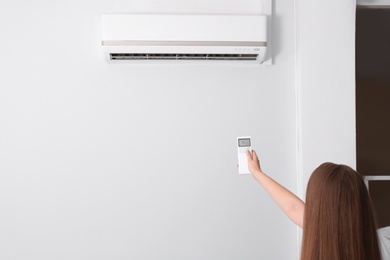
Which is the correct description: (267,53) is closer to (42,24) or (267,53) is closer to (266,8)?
(266,8)

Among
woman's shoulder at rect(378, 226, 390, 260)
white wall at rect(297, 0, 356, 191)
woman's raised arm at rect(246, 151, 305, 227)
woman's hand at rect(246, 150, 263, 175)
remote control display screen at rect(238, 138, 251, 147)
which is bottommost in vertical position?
woman's shoulder at rect(378, 226, 390, 260)

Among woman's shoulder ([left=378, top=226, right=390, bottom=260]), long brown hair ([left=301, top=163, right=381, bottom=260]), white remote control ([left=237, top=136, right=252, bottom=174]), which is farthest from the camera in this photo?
white remote control ([left=237, top=136, right=252, bottom=174])

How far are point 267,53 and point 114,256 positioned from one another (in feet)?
4.50

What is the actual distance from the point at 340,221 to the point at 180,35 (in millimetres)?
1467

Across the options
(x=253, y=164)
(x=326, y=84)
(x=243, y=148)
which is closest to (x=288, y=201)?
(x=253, y=164)

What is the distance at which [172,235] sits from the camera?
266 centimetres

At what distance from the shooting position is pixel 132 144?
2660mm

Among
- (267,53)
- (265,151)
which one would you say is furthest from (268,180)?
(267,53)

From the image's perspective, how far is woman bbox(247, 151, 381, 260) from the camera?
134cm

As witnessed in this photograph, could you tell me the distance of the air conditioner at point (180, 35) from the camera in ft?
8.21

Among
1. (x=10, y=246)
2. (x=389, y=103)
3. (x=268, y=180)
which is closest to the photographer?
(x=268, y=180)

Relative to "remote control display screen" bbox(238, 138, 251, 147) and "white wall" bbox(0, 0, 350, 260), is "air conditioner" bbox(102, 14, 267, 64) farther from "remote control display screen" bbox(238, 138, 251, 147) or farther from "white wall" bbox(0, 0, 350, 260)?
"remote control display screen" bbox(238, 138, 251, 147)

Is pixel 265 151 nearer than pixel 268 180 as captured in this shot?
No

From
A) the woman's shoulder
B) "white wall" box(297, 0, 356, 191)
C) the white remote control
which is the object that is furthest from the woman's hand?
"white wall" box(297, 0, 356, 191)
